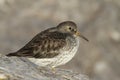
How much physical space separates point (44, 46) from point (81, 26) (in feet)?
51.5

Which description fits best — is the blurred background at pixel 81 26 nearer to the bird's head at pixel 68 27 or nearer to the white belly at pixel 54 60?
the bird's head at pixel 68 27

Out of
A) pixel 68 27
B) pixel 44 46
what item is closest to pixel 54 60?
pixel 44 46

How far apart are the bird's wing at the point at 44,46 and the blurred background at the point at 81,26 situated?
1074cm

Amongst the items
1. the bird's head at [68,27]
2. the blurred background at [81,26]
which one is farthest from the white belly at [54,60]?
the blurred background at [81,26]

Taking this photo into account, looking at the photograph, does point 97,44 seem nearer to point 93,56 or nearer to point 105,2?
point 93,56

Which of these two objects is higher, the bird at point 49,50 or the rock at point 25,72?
the bird at point 49,50

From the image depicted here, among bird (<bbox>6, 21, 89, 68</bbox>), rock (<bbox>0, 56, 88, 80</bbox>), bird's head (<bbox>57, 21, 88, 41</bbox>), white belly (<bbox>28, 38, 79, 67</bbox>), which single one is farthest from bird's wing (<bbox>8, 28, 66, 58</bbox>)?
bird's head (<bbox>57, 21, 88, 41</bbox>)

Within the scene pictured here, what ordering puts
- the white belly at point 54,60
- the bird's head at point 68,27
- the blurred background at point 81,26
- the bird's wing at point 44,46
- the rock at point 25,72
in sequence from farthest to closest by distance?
the blurred background at point 81,26 < the bird's head at point 68,27 < the bird's wing at point 44,46 < the white belly at point 54,60 < the rock at point 25,72

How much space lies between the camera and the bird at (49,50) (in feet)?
64.8

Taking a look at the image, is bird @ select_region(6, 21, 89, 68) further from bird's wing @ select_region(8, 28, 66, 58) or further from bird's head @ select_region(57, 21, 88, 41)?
bird's head @ select_region(57, 21, 88, 41)

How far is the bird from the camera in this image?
778 inches

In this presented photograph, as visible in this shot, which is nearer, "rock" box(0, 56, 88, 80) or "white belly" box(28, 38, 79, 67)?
"rock" box(0, 56, 88, 80)

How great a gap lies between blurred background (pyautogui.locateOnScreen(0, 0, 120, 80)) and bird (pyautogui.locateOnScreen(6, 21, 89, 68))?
10548 mm

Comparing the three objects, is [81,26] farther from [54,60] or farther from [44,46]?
[54,60]
